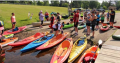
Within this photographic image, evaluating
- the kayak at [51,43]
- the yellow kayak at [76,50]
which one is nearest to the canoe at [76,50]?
the yellow kayak at [76,50]

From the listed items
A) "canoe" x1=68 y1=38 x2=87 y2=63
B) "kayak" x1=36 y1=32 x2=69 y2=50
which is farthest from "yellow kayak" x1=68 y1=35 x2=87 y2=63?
"kayak" x1=36 y1=32 x2=69 y2=50

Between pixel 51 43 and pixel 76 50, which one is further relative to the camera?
pixel 51 43

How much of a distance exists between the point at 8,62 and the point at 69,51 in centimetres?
309

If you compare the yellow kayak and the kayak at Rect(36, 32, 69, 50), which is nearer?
Result: the yellow kayak

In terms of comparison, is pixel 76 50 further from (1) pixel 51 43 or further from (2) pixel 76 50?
(1) pixel 51 43

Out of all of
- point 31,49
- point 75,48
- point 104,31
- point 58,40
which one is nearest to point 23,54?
point 31,49

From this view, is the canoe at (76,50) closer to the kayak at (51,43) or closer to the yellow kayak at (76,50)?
the yellow kayak at (76,50)

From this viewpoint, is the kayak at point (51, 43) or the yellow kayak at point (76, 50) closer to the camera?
the yellow kayak at point (76, 50)

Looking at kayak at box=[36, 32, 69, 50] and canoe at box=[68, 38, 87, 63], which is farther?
kayak at box=[36, 32, 69, 50]

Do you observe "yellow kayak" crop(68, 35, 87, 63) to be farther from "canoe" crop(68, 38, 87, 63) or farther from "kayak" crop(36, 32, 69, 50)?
"kayak" crop(36, 32, 69, 50)

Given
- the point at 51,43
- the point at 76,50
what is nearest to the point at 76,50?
the point at 76,50

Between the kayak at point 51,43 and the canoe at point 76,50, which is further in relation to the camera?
the kayak at point 51,43

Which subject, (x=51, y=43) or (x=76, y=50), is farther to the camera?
(x=51, y=43)

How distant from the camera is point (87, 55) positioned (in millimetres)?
4445
